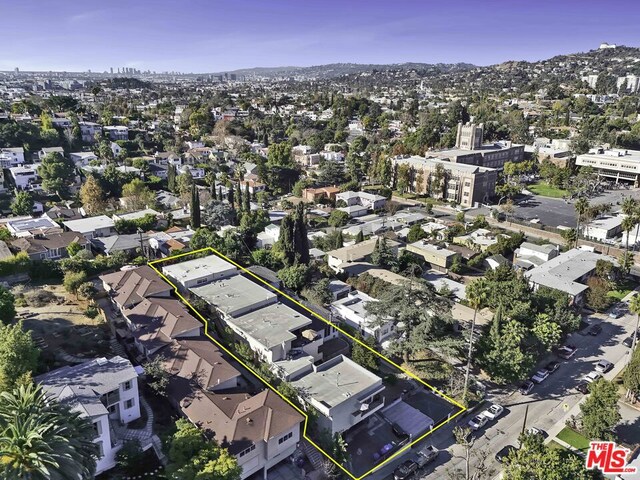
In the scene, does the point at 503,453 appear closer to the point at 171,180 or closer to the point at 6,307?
the point at 6,307

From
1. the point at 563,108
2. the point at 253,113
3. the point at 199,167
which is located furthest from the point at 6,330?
the point at 563,108

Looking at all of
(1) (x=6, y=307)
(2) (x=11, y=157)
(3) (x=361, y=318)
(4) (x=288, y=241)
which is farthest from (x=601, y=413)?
(2) (x=11, y=157)

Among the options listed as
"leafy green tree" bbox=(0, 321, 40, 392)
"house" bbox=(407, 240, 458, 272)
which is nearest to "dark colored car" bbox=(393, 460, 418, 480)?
"leafy green tree" bbox=(0, 321, 40, 392)

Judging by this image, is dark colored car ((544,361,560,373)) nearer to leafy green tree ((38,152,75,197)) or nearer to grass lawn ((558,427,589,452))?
grass lawn ((558,427,589,452))

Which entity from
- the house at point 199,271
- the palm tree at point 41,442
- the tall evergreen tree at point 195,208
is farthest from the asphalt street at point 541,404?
the tall evergreen tree at point 195,208

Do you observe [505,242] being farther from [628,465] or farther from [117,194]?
[117,194]

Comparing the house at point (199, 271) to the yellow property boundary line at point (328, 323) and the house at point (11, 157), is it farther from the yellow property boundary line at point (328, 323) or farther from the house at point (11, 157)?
the house at point (11, 157)

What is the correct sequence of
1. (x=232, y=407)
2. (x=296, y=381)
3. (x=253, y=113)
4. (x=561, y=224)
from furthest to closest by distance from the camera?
(x=253, y=113), (x=561, y=224), (x=296, y=381), (x=232, y=407)
